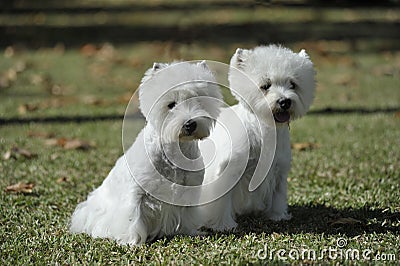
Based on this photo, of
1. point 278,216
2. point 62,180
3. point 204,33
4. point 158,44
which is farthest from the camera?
point 204,33

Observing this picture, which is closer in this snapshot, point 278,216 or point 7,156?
point 278,216

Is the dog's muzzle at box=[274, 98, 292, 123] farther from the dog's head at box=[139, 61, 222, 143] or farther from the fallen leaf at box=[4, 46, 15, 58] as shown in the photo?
the fallen leaf at box=[4, 46, 15, 58]

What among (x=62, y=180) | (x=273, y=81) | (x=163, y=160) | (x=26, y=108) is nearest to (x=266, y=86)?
(x=273, y=81)

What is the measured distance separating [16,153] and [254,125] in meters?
3.59

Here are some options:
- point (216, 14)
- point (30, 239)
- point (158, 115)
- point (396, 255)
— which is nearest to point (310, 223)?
point (396, 255)

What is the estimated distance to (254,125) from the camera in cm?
528

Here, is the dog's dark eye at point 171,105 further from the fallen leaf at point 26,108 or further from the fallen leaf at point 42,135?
the fallen leaf at point 26,108

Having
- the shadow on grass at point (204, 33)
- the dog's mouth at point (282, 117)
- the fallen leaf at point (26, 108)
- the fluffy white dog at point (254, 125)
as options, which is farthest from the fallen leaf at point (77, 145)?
the shadow on grass at point (204, 33)

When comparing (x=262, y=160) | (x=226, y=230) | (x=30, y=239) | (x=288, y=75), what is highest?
(x=288, y=75)

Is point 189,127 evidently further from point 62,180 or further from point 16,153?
point 16,153

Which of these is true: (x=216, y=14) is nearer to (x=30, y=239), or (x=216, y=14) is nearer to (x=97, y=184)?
(x=97, y=184)

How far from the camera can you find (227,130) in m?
5.33

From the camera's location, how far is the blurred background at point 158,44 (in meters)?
10.9

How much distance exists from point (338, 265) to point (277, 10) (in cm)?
1625
